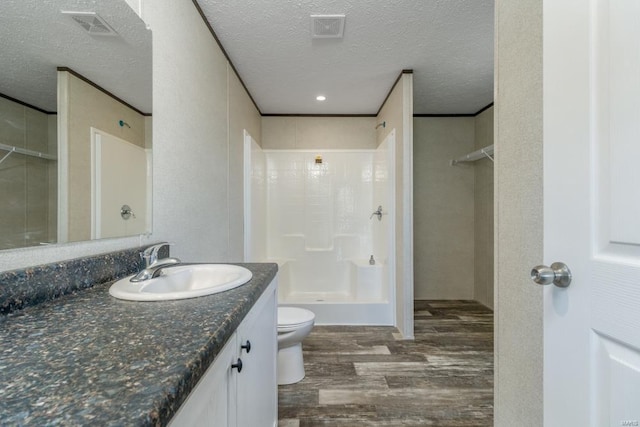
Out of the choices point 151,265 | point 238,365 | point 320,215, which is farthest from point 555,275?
point 320,215

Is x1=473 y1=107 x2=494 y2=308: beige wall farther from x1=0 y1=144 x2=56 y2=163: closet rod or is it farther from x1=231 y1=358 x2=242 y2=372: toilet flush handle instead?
x1=0 y1=144 x2=56 y2=163: closet rod

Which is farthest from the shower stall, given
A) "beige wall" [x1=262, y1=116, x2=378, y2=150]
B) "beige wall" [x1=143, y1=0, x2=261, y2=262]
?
"beige wall" [x1=143, y1=0, x2=261, y2=262]

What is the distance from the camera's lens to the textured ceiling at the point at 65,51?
0.73m

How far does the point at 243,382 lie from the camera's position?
0.85m

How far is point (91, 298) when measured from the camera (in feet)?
2.62

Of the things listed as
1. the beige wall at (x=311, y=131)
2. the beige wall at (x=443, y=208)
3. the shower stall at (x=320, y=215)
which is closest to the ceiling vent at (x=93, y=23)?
the shower stall at (x=320, y=215)

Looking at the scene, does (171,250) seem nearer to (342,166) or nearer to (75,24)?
(75,24)

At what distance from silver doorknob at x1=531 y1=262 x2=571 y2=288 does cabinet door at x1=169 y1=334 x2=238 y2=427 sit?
29.7 inches

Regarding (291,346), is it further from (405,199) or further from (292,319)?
(405,199)

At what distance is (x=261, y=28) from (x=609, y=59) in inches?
76.1

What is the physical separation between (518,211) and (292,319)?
1.50 m

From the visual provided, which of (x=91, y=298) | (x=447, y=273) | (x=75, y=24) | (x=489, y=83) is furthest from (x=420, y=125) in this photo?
(x=91, y=298)

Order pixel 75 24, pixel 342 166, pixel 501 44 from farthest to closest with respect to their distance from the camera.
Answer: pixel 342 166, pixel 501 44, pixel 75 24

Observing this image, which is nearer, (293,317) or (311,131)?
(293,317)
